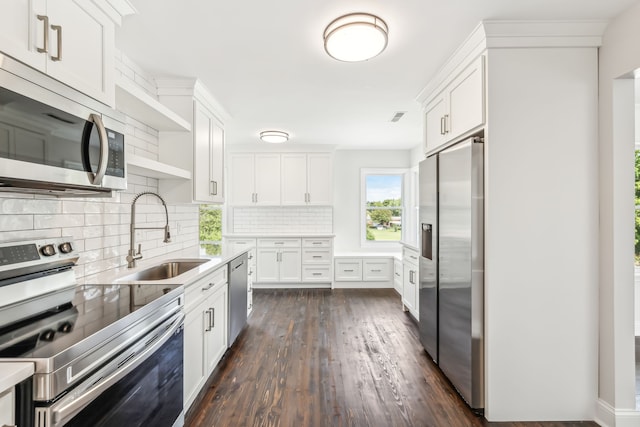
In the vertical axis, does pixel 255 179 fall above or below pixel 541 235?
above

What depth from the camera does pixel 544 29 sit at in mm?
1869

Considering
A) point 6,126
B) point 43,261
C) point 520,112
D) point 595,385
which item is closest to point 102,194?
point 43,261

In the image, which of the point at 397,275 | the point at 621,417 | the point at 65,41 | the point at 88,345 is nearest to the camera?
the point at 88,345

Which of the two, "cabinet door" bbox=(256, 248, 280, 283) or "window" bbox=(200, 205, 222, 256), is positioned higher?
"window" bbox=(200, 205, 222, 256)

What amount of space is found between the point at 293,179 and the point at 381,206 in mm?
1754

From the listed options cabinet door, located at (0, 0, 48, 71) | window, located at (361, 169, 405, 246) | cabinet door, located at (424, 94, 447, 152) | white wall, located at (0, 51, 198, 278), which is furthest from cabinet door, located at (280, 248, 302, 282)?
cabinet door, located at (0, 0, 48, 71)

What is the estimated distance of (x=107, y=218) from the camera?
2035mm

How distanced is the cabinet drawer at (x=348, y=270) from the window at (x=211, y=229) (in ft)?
6.92

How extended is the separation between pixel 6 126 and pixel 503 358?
2628 mm

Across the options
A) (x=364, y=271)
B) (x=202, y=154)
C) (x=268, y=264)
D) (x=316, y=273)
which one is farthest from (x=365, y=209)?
(x=202, y=154)

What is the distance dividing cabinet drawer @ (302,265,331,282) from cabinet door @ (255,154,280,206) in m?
1.27

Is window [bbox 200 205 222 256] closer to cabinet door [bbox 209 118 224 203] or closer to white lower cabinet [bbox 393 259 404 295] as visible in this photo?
cabinet door [bbox 209 118 224 203]

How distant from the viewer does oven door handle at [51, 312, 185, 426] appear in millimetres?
900

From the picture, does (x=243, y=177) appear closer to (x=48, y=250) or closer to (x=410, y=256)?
(x=410, y=256)
